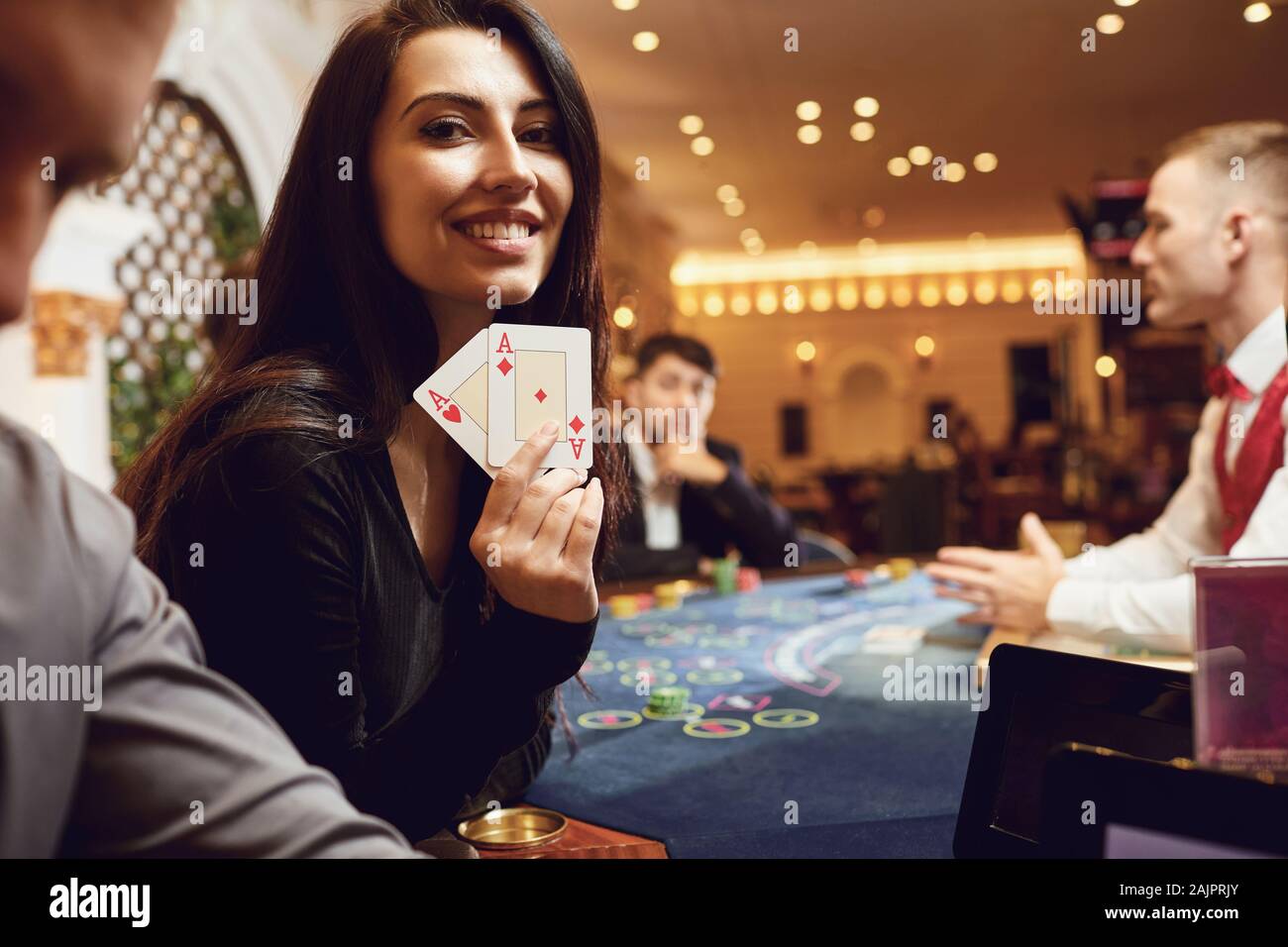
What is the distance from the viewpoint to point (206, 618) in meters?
0.91

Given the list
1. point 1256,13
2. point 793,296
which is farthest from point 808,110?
point 793,296

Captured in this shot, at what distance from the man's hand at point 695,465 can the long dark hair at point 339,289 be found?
7.63ft

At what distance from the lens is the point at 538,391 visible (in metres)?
0.97

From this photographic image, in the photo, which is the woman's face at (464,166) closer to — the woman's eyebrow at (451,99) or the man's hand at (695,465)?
the woman's eyebrow at (451,99)

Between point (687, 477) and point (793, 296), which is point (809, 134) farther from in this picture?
point (793, 296)

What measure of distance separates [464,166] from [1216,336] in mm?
1677

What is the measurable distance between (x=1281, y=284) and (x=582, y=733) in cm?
155

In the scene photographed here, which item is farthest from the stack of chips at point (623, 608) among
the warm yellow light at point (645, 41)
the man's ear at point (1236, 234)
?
the warm yellow light at point (645, 41)

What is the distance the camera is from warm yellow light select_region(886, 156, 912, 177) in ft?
29.6

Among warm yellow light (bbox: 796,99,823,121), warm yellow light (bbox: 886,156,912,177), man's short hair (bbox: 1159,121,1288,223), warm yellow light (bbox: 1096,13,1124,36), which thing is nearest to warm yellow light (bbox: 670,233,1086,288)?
warm yellow light (bbox: 886,156,912,177)

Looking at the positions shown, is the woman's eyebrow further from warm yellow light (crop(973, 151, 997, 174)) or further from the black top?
warm yellow light (crop(973, 151, 997, 174))

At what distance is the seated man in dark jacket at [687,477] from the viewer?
11.1 ft
